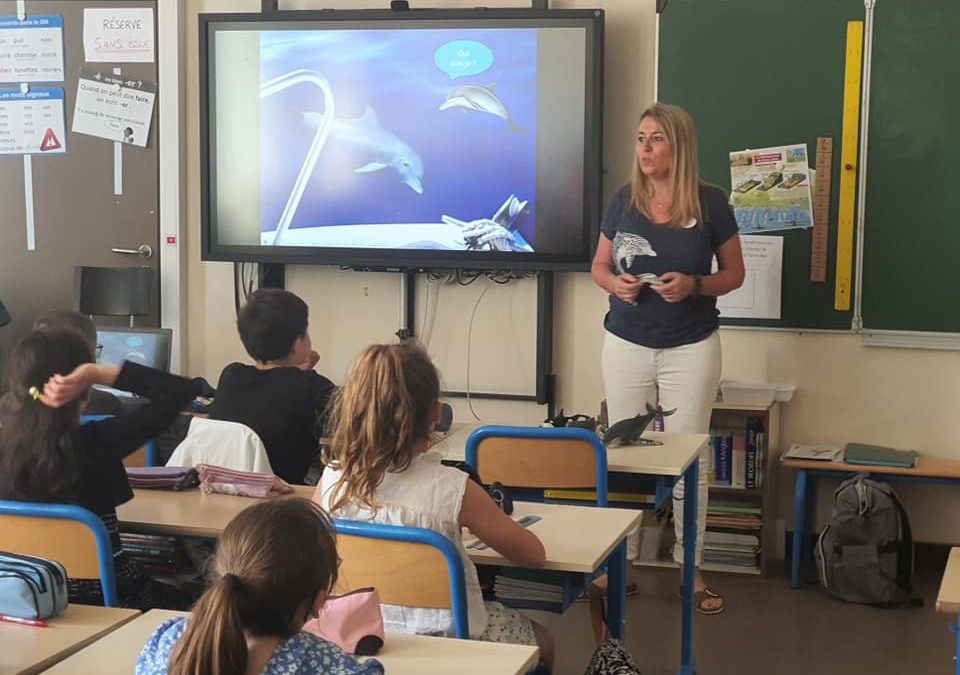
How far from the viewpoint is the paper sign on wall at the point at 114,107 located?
5.88 m

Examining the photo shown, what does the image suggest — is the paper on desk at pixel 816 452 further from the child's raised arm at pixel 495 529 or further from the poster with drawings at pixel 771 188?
the child's raised arm at pixel 495 529

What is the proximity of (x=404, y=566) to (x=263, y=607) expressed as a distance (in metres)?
0.66

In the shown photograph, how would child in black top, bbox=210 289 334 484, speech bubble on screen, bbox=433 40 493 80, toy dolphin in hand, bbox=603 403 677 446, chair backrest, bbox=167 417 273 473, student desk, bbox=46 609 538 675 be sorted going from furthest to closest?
speech bubble on screen, bbox=433 40 493 80
toy dolphin in hand, bbox=603 403 677 446
child in black top, bbox=210 289 334 484
chair backrest, bbox=167 417 273 473
student desk, bbox=46 609 538 675

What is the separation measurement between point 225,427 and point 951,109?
3002mm

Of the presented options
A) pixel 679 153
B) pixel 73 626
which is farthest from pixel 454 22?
pixel 73 626

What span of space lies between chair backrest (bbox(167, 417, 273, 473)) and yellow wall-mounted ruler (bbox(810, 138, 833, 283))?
2548 mm

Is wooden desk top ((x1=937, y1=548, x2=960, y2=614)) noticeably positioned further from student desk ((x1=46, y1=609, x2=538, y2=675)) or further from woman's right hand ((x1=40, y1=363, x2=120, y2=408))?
woman's right hand ((x1=40, y1=363, x2=120, y2=408))

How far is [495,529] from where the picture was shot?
252 centimetres

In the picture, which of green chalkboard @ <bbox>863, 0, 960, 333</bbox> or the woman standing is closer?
the woman standing

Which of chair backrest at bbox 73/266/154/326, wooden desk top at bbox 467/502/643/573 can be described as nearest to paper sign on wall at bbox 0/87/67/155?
chair backrest at bbox 73/266/154/326

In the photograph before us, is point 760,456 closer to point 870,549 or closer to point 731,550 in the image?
point 731,550

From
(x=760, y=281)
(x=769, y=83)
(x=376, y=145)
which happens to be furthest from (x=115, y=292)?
(x=769, y=83)

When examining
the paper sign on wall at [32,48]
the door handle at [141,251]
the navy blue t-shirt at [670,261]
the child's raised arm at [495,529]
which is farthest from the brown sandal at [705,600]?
the paper sign on wall at [32,48]

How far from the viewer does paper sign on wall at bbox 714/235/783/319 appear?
5070mm
